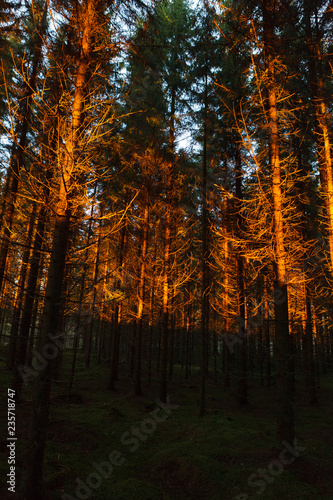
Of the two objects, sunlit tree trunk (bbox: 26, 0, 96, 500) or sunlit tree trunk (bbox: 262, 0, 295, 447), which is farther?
sunlit tree trunk (bbox: 262, 0, 295, 447)

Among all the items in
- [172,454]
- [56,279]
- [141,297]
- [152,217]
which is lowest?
[172,454]

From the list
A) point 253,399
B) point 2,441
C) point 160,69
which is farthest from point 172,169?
point 253,399

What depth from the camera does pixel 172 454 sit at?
7.19 m

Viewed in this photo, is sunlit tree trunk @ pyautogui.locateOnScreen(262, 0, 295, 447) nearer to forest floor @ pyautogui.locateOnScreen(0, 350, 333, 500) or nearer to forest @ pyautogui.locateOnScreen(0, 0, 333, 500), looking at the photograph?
forest @ pyautogui.locateOnScreen(0, 0, 333, 500)

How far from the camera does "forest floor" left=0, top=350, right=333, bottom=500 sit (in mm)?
5496

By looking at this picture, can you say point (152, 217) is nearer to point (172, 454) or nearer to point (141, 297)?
point (141, 297)

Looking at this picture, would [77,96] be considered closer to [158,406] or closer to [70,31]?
[70,31]

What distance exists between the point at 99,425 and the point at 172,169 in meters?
11.3

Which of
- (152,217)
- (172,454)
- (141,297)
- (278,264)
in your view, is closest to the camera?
(278,264)

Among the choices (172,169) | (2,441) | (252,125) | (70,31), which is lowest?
(2,441)

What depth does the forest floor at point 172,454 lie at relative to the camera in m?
5.50

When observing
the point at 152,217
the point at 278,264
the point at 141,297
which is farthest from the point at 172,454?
the point at 152,217

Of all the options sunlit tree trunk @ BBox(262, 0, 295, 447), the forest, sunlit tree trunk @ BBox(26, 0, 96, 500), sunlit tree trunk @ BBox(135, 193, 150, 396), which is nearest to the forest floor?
the forest

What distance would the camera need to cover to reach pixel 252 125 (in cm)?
809
